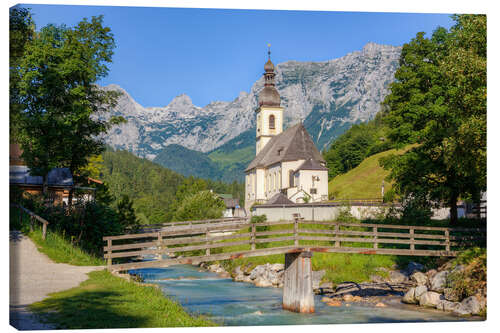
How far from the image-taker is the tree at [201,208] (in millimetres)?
46094

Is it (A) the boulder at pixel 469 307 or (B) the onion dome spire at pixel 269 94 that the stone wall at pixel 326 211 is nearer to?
(A) the boulder at pixel 469 307

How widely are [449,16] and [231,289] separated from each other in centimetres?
1448

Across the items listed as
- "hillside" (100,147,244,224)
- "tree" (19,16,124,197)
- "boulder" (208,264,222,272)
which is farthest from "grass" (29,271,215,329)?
"hillside" (100,147,244,224)

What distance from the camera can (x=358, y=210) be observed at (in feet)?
97.5

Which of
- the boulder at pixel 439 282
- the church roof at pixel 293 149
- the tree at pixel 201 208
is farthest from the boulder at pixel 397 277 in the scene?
the church roof at pixel 293 149

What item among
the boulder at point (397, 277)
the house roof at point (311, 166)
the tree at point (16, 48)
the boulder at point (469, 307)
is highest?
the tree at point (16, 48)

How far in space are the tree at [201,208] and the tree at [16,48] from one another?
31.8 metres

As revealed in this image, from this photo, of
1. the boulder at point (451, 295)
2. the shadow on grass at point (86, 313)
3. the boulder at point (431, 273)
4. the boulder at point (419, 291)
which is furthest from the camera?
the boulder at point (431, 273)

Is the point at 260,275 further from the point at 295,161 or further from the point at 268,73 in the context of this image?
the point at 268,73

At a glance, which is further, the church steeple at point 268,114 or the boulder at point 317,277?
the church steeple at point 268,114

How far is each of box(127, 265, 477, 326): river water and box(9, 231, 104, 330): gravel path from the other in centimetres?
306

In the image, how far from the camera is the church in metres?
49.8

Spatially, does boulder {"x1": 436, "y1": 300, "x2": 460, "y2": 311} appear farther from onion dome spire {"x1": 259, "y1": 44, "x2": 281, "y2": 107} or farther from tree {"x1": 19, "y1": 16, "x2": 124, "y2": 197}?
onion dome spire {"x1": 259, "y1": 44, "x2": 281, "y2": 107}
